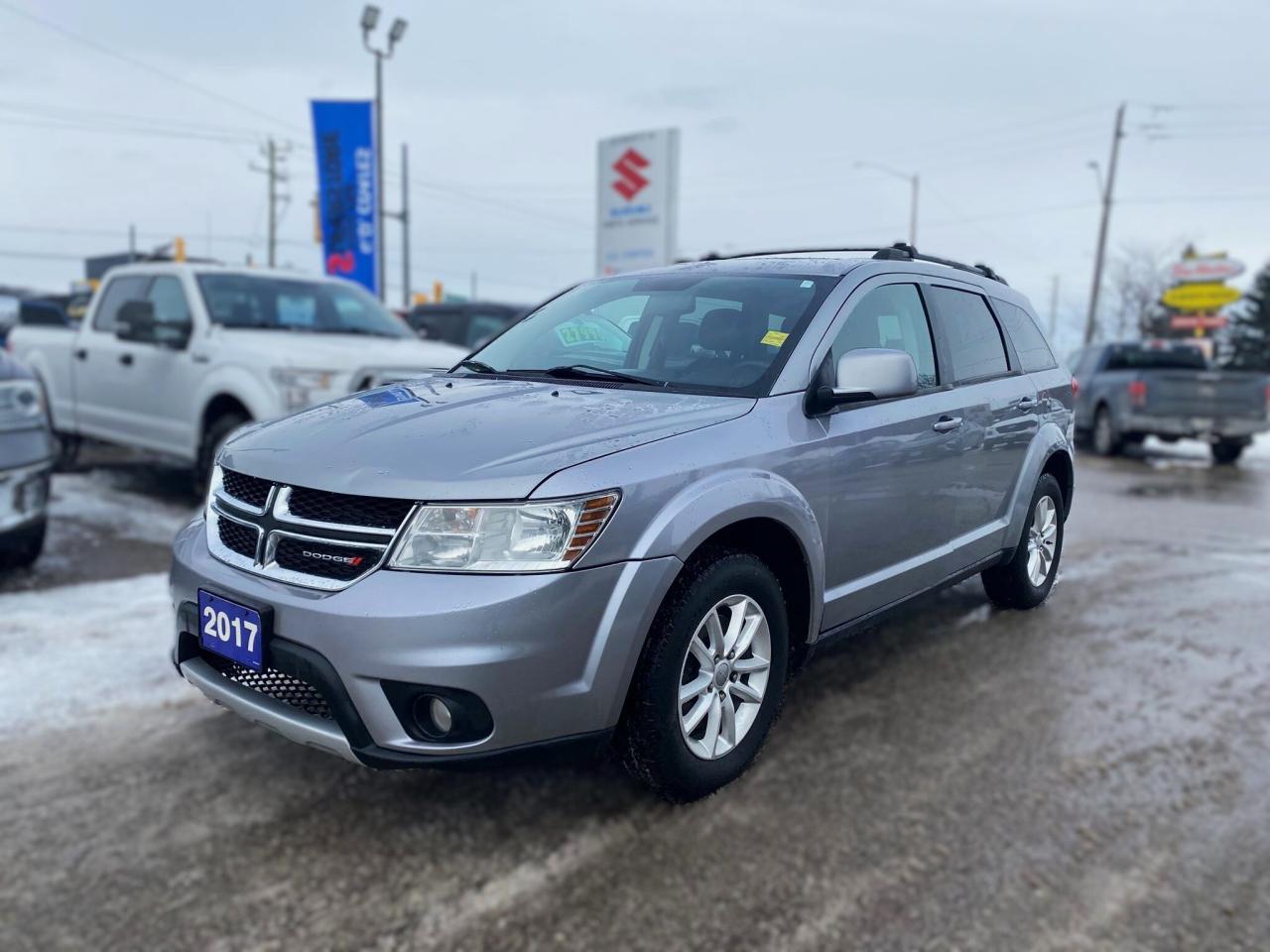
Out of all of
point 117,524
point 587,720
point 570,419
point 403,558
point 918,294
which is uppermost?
point 918,294

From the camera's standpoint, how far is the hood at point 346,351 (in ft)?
21.7

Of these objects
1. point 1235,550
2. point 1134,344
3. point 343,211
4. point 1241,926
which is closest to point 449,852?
point 1241,926

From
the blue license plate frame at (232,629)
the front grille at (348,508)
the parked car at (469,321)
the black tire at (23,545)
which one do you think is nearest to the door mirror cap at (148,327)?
the black tire at (23,545)

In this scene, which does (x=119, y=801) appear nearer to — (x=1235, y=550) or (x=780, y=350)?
(x=780, y=350)

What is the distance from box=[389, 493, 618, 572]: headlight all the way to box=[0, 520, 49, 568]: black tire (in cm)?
407

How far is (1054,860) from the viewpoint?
102 inches

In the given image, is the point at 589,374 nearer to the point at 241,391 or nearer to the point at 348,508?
the point at 348,508

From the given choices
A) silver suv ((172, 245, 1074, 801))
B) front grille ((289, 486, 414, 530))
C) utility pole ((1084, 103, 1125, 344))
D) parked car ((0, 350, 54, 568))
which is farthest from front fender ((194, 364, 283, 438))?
utility pole ((1084, 103, 1125, 344))

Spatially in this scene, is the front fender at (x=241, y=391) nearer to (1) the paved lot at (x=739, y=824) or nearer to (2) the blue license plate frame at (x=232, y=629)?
(1) the paved lot at (x=739, y=824)

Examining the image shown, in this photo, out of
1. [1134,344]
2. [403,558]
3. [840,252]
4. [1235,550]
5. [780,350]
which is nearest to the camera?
[403,558]

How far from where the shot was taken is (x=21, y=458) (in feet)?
17.1

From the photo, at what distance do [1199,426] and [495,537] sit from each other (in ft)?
40.2

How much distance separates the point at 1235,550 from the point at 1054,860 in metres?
5.03

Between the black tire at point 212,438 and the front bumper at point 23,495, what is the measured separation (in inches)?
56.1
